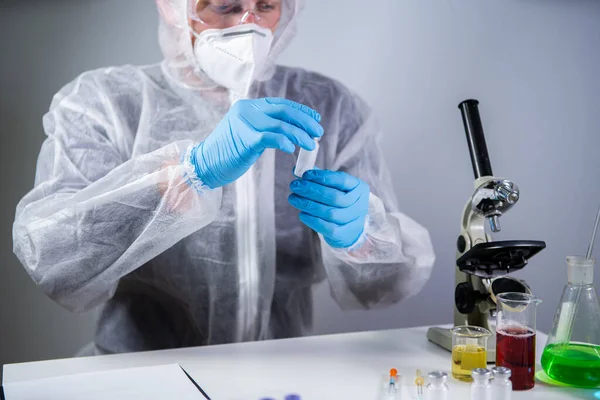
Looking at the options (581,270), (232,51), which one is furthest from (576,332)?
(232,51)

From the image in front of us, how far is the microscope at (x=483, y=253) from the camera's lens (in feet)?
3.73

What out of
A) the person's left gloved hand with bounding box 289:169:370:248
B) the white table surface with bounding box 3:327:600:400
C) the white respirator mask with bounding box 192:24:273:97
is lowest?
the white table surface with bounding box 3:327:600:400

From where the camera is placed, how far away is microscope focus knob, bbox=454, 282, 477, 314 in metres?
1.28

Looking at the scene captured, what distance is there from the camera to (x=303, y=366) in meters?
1.20

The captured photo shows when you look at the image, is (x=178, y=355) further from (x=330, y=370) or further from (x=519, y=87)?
(x=519, y=87)

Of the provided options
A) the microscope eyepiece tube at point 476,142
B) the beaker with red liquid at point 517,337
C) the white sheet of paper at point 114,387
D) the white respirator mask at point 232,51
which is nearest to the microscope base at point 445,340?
the beaker with red liquid at point 517,337

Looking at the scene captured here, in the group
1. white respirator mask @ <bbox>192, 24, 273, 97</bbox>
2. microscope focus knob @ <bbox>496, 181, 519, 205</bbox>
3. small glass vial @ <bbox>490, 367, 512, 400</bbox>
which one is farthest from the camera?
white respirator mask @ <bbox>192, 24, 273, 97</bbox>

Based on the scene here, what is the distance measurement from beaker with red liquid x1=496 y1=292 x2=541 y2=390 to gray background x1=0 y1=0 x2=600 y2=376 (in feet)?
2.08

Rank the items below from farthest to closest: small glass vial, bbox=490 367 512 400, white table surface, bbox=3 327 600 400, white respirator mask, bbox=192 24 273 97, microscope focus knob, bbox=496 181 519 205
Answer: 1. white respirator mask, bbox=192 24 273 97
2. microscope focus knob, bbox=496 181 519 205
3. white table surface, bbox=3 327 600 400
4. small glass vial, bbox=490 367 512 400

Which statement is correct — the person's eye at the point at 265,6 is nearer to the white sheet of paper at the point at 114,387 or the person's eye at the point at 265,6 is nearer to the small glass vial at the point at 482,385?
the white sheet of paper at the point at 114,387

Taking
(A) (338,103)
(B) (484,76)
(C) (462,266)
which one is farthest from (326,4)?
(C) (462,266)

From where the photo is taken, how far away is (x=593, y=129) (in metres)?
1.88

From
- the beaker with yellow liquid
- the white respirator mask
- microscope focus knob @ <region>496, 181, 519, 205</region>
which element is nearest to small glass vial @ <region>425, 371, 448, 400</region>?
the beaker with yellow liquid

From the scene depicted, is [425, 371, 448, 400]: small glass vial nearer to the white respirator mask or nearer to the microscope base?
the microscope base
